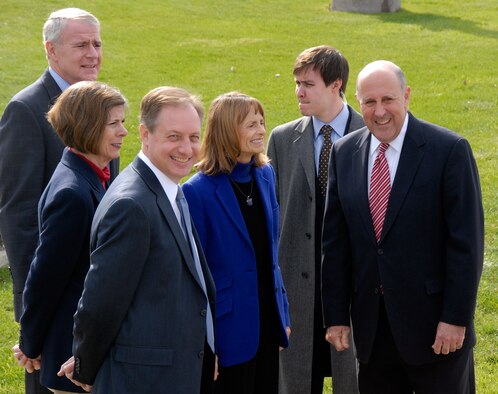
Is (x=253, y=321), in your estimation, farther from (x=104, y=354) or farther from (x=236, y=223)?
(x=104, y=354)

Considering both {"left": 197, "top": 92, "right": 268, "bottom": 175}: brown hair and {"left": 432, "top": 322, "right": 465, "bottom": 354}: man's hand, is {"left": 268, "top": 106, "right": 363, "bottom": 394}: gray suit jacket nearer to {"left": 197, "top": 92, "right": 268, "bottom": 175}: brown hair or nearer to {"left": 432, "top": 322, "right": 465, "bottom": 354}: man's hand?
{"left": 197, "top": 92, "right": 268, "bottom": 175}: brown hair

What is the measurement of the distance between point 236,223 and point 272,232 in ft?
0.94

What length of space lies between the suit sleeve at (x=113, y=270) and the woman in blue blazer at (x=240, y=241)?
112 centimetres

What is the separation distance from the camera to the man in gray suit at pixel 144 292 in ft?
12.2

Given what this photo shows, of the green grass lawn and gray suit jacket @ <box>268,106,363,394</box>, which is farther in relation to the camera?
the green grass lawn

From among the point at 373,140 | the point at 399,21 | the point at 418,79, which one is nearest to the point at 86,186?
the point at 373,140

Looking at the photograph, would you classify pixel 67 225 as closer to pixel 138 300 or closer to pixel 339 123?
pixel 138 300

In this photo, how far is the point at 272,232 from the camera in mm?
5059

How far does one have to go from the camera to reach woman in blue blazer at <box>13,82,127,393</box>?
416 centimetres

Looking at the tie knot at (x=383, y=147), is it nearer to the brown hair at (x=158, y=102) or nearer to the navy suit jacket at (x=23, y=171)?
the brown hair at (x=158, y=102)

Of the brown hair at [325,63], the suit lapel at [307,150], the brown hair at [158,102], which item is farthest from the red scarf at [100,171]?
the brown hair at [325,63]

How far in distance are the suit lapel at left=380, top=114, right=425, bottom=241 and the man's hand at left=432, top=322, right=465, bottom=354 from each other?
1.85 feet

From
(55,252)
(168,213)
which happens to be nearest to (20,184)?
(55,252)

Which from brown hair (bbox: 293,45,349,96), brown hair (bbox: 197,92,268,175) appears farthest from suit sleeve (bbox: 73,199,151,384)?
brown hair (bbox: 293,45,349,96)
